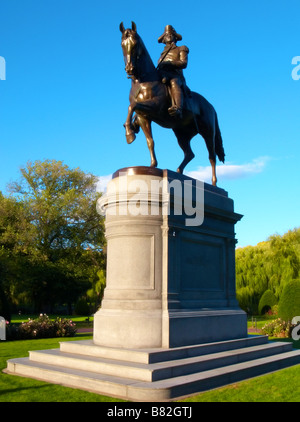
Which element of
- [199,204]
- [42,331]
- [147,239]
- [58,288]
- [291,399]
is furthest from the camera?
[58,288]

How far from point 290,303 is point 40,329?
1350cm

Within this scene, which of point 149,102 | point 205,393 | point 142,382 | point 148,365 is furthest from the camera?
point 149,102

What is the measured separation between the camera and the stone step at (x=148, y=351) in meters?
8.90

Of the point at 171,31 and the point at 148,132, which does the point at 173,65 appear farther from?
the point at 148,132

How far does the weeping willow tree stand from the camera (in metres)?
35.2

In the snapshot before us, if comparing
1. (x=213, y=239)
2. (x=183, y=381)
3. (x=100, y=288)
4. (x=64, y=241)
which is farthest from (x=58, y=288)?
(x=183, y=381)

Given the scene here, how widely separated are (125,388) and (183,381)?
1.15 metres

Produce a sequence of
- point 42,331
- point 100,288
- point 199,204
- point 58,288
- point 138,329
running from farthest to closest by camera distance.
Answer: point 100,288 < point 58,288 < point 42,331 < point 199,204 < point 138,329

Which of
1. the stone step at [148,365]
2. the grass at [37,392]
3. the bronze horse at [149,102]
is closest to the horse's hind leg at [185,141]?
the bronze horse at [149,102]

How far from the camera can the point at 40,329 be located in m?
19.8

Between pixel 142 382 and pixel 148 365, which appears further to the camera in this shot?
pixel 148 365

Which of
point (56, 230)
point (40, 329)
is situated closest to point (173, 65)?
point (40, 329)

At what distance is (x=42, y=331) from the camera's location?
19875 millimetres

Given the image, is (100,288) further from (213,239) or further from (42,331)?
(213,239)
